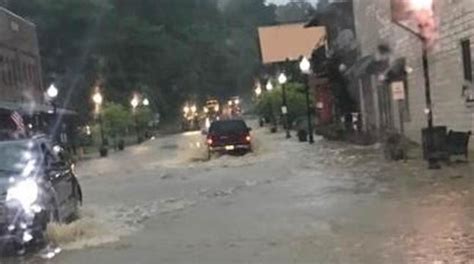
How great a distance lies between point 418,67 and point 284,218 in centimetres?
2029

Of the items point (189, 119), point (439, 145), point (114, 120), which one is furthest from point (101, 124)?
point (189, 119)

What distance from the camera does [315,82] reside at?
74250 mm

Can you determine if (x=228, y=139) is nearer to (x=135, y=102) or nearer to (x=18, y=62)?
(x=18, y=62)

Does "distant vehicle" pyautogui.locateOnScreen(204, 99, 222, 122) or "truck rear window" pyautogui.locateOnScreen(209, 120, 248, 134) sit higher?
"distant vehicle" pyautogui.locateOnScreen(204, 99, 222, 122)

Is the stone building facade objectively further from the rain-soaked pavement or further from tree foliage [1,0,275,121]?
the rain-soaked pavement

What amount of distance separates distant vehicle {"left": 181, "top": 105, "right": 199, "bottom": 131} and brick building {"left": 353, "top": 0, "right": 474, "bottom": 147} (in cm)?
7498

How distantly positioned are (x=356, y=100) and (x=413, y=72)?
17475 mm

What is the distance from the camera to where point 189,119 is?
423 feet

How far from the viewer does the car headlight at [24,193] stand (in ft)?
45.0

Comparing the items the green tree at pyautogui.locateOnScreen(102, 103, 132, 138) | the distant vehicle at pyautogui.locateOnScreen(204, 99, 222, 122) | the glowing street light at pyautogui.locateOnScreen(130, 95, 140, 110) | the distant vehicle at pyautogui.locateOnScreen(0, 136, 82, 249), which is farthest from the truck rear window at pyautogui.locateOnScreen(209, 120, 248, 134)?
the distant vehicle at pyautogui.locateOnScreen(204, 99, 222, 122)

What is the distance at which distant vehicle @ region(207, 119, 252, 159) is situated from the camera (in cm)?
4241

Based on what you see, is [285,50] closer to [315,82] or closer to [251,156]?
[315,82]

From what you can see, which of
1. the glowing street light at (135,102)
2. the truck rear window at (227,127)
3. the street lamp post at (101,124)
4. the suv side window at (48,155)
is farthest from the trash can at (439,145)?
the glowing street light at (135,102)

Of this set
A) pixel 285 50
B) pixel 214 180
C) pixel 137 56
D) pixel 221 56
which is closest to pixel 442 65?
pixel 214 180
